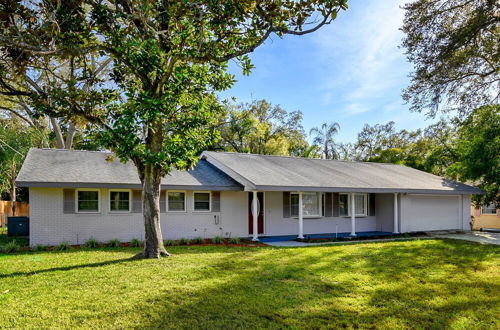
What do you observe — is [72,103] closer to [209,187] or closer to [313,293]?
[209,187]

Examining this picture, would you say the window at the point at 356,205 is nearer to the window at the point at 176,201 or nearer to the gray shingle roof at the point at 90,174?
the gray shingle roof at the point at 90,174

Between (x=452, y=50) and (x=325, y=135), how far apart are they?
84.6 ft

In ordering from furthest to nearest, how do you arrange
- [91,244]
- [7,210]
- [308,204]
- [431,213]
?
[7,210]
[431,213]
[308,204]
[91,244]

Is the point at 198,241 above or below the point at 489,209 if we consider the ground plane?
below

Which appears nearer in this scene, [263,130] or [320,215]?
[320,215]

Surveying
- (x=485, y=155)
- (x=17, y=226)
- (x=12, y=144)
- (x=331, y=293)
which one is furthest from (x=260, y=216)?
(x=12, y=144)

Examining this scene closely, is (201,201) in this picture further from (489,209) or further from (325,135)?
(325,135)

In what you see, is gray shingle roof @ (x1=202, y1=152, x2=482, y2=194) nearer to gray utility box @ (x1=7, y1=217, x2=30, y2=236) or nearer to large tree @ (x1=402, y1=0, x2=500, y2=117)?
large tree @ (x1=402, y1=0, x2=500, y2=117)

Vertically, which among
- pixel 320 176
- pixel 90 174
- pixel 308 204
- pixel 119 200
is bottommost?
pixel 308 204

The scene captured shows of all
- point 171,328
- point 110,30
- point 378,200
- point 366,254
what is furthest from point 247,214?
point 171,328

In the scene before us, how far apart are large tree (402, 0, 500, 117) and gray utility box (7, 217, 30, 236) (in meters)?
16.4

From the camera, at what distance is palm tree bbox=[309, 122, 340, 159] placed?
35.5m

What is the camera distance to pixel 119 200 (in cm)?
1347

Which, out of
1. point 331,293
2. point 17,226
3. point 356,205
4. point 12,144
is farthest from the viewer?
point 12,144
